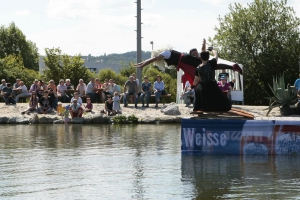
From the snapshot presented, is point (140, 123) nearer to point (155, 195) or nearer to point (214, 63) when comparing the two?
point (214, 63)

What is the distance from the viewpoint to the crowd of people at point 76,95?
27578mm

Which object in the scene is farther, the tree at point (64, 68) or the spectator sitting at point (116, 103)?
the tree at point (64, 68)

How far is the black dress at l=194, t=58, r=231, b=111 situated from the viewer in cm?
1478

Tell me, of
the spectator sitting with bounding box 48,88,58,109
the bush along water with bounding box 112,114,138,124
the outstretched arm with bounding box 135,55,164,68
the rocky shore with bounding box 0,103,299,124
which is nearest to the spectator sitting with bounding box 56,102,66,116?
the rocky shore with bounding box 0,103,299,124

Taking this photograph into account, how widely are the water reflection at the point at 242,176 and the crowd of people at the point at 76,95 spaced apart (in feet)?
42.7

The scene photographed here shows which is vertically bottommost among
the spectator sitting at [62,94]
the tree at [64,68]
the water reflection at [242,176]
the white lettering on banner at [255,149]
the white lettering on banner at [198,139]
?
the water reflection at [242,176]

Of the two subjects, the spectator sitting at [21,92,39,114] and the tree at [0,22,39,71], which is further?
the tree at [0,22,39,71]

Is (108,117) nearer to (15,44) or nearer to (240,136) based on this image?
(240,136)

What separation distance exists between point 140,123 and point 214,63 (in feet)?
37.9

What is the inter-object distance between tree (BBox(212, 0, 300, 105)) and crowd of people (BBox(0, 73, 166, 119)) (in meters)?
13.6

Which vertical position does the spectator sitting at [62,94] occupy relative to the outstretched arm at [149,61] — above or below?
below

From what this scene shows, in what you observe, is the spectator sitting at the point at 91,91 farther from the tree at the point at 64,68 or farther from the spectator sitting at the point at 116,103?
the tree at the point at 64,68

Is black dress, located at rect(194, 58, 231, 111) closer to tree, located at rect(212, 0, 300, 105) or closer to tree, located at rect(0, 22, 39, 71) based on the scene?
A: tree, located at rect(212, 0, 300, 105)

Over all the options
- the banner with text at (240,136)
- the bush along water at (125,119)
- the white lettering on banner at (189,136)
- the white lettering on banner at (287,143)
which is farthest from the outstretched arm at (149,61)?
the bush along water at (125,119)
